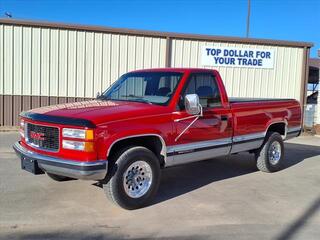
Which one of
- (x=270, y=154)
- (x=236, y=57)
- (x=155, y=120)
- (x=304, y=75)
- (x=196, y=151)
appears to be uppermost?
(x=236, y=57)

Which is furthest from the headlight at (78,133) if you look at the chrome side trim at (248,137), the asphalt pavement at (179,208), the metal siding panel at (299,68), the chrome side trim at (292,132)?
the metal siding panel at (299,68)

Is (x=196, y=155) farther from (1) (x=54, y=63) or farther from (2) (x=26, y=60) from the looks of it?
(2) (x=26, y=60)

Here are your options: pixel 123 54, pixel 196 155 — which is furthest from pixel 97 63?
pixel 196 155

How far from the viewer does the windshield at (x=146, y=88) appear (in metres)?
6.59

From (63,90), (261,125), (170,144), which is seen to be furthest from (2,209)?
(63,90)

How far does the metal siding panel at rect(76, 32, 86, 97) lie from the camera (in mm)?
15477

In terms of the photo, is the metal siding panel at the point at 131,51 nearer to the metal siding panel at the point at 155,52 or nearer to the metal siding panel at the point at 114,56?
the metal siding panel at the point at 114,56

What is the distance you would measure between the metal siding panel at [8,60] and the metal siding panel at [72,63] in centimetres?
200

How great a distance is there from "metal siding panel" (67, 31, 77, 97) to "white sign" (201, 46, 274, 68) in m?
5.00

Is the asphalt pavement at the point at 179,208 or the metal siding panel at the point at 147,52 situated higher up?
the metal siding panel at the point at 147,52

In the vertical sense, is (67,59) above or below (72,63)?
above

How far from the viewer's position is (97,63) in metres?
15.7

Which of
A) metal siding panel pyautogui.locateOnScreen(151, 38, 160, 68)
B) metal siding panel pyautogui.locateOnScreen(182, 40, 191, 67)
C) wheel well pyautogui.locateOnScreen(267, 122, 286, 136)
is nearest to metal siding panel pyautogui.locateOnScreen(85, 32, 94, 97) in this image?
metal siding panel pyautogui.locateOnScreen(151, 38, 160, 68)

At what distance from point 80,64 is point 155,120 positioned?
1019cm
